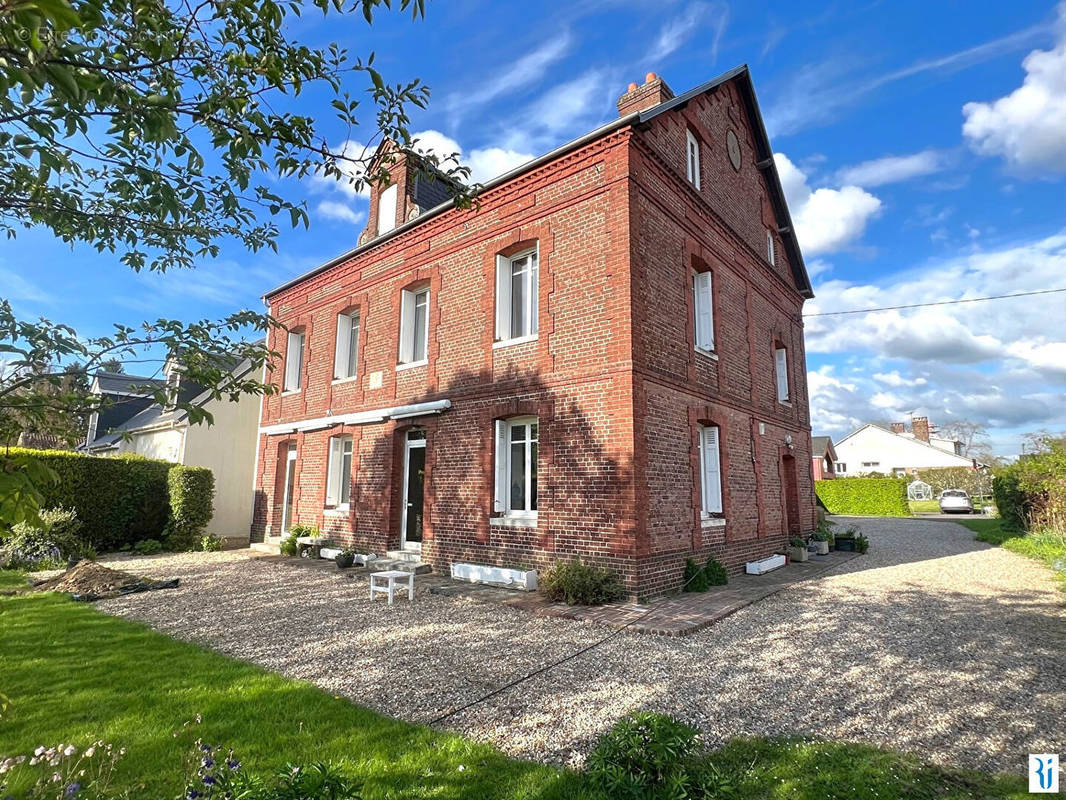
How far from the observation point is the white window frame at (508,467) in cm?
950

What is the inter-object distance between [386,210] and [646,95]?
265 inches

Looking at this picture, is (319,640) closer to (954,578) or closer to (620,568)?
(620,568)

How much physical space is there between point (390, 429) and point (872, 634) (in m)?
9.03

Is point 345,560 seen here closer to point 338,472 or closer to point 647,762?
point 338,472

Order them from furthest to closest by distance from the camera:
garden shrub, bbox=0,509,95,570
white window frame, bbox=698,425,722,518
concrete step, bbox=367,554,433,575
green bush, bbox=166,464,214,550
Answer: green bush, bbox=166,464,214,550 < garden shrub, bbox=0,509,95,570 < white window frame, bbox=698,425,722,518 < concrete step, bbox=367,554,433,575

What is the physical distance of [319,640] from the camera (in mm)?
6117

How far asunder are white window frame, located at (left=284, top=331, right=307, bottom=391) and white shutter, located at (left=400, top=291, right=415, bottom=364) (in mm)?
4428

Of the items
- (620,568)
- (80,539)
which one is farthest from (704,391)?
(80,539)

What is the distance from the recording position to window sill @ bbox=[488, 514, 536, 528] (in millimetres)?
9211

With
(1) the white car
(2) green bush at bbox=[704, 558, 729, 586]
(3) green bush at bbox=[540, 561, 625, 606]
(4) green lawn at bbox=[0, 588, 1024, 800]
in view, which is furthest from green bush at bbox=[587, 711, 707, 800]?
(1) the white car

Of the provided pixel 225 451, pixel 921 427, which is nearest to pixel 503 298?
pixel 225 451

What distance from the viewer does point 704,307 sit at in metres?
11.3

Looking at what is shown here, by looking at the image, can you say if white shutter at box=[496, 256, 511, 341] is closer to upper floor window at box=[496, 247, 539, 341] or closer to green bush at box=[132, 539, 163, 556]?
upper floor window at box=[496, 247, 539, 341]

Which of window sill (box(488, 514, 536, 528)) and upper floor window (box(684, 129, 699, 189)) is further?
upper floor window (box(684, 129, 699, 189))
